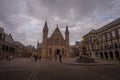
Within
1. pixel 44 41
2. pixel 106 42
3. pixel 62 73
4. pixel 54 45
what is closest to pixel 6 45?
pixel 44 41

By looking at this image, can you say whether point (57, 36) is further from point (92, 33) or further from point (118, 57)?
point (118, 57)

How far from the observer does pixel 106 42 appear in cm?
4394

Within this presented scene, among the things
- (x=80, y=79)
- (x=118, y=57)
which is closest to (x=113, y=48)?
(x=118, y=57)

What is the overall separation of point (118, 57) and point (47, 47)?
33.0 m

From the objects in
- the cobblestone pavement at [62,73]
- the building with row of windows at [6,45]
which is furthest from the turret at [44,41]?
the cobblestone pavement at [62,73]

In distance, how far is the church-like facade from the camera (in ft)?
182

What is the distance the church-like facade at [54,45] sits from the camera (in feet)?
182

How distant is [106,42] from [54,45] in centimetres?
2587

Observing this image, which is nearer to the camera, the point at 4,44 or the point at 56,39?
the point at 4,44

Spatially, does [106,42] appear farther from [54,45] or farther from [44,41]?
[44,41]

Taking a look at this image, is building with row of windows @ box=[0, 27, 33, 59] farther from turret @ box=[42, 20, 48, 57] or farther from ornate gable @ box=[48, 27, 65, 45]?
ornate gable @ box=[48, 27, 65, 45]

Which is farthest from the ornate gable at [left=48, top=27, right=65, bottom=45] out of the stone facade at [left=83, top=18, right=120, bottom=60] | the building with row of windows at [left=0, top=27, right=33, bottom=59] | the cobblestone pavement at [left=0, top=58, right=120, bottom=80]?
the cobblestone pavement at [left=0, top=58, right=120, bottom=80]

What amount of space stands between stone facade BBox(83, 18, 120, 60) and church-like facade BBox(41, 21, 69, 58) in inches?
465

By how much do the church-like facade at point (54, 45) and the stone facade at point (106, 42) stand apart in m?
11.8
